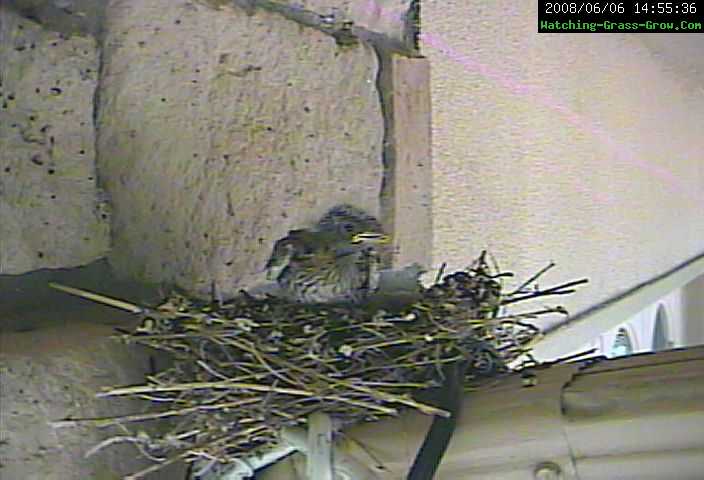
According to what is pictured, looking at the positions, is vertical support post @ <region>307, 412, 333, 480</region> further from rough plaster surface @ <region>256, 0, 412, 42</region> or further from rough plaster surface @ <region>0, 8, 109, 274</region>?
rough plaster surface @ <region>256, 0, 412, 42</region>

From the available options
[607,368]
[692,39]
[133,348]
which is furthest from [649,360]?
[692,39]

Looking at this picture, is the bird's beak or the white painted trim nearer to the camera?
the bird's beak

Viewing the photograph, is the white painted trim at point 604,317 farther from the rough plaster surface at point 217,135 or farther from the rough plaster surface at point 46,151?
the rough plaster surface at point 46,151

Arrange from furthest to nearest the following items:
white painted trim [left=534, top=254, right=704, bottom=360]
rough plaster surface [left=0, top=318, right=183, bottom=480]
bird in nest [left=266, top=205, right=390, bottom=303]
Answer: white painted trim [left=534, top=254, right=704, bottom=360] → bird in nest [left=266, top=205, right=390, bottom=303] → rough plaster surface [left=0, top=318, right=183, bottom=480]

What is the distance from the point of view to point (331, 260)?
1.81ft

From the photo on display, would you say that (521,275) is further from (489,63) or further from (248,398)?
(248,398)

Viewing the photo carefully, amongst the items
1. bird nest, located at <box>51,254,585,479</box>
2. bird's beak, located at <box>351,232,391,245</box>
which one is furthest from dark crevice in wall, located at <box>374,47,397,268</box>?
bird nest, located at <box>51,254,585,479</box>

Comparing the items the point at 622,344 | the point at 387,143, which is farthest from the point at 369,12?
the point at 622,344

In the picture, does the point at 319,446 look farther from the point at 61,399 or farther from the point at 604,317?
the point at 604,317

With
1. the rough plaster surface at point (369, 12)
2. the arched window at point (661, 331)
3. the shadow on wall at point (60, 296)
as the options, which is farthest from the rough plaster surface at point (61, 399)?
the arched window at point (661, 331)

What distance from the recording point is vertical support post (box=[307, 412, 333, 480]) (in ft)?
1.43

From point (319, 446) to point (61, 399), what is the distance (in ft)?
0.44

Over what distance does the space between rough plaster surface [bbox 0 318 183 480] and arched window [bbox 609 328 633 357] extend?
163 cm

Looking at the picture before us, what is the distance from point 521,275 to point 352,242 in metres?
0.73
